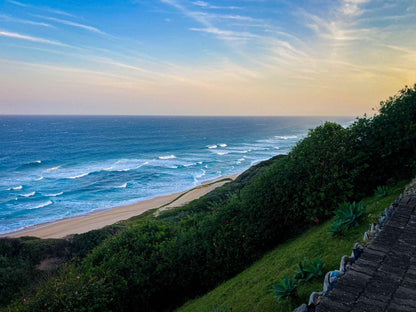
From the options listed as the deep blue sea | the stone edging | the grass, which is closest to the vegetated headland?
the grass

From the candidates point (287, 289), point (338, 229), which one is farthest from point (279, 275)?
point (338, 229)

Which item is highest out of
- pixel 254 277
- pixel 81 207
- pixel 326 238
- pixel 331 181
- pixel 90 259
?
pixel 331 181

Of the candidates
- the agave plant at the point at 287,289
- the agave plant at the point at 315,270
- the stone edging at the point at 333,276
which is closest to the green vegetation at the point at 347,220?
the stone edging at the point at 333,276

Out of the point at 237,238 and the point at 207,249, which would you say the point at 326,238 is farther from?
the point at 207,249

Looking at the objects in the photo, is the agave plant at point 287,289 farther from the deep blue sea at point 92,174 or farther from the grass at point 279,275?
the deep blue sea at point 92,174

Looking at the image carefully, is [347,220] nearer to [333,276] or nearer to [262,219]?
[333,276]

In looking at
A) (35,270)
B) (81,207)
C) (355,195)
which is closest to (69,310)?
(355,195)
